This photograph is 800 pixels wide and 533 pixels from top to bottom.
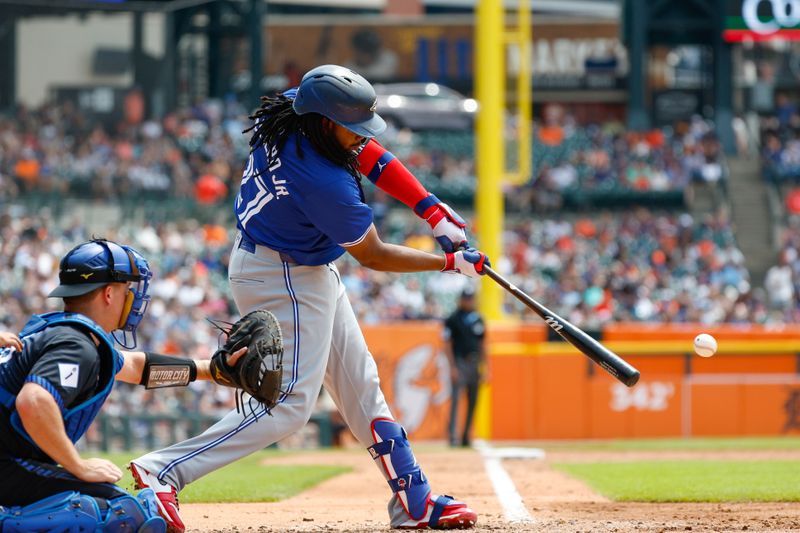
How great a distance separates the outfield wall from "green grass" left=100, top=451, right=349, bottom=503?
4.69 meters

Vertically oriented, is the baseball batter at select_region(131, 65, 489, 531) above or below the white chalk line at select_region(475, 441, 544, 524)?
above

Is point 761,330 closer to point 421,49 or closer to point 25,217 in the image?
point 25,217

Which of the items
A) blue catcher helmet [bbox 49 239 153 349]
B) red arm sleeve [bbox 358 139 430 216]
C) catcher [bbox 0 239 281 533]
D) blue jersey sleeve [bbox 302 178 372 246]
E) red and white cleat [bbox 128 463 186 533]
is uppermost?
red arm sleeve [bbox 358 139 430 216]

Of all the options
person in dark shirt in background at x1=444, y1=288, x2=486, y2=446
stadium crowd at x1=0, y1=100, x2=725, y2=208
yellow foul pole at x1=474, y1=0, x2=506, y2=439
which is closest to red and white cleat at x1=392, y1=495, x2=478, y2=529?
person in dark shirt in background at x1=444, y1=288, x2=486, y2=446

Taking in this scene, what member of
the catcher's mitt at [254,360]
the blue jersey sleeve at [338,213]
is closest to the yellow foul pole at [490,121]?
the blue jersey sleeve at [338,213]

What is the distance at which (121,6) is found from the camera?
2202 cm

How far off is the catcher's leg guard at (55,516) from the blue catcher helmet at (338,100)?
1.74 meters

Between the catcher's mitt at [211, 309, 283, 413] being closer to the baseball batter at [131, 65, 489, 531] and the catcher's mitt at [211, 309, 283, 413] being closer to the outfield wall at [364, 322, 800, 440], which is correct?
the baseball batter at [131, 65, 489, 531]

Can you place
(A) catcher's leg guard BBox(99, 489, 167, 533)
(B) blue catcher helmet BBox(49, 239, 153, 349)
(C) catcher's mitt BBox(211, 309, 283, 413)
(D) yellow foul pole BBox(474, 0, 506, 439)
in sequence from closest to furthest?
(A) catcher's leg guard BBox(99, 489, 167, 533)
(B) blue catcher helmet BBox(49, 239, 153, 349)
(C) catcher's mitt BBox(211, 309, 283, 413)
(D) yellow foul pole BBox(474, 0, 506, 439)

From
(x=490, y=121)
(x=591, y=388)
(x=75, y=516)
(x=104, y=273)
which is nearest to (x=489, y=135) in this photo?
(x=490, y=121)

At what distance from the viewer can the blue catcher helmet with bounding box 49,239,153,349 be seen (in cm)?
438

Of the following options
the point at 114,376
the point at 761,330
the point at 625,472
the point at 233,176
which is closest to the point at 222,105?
the point at 233,176

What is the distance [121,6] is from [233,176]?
11.7 ft

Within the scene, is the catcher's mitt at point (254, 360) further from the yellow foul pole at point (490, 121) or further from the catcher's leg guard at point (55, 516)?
the yellow foul pole at point (490, 121)
